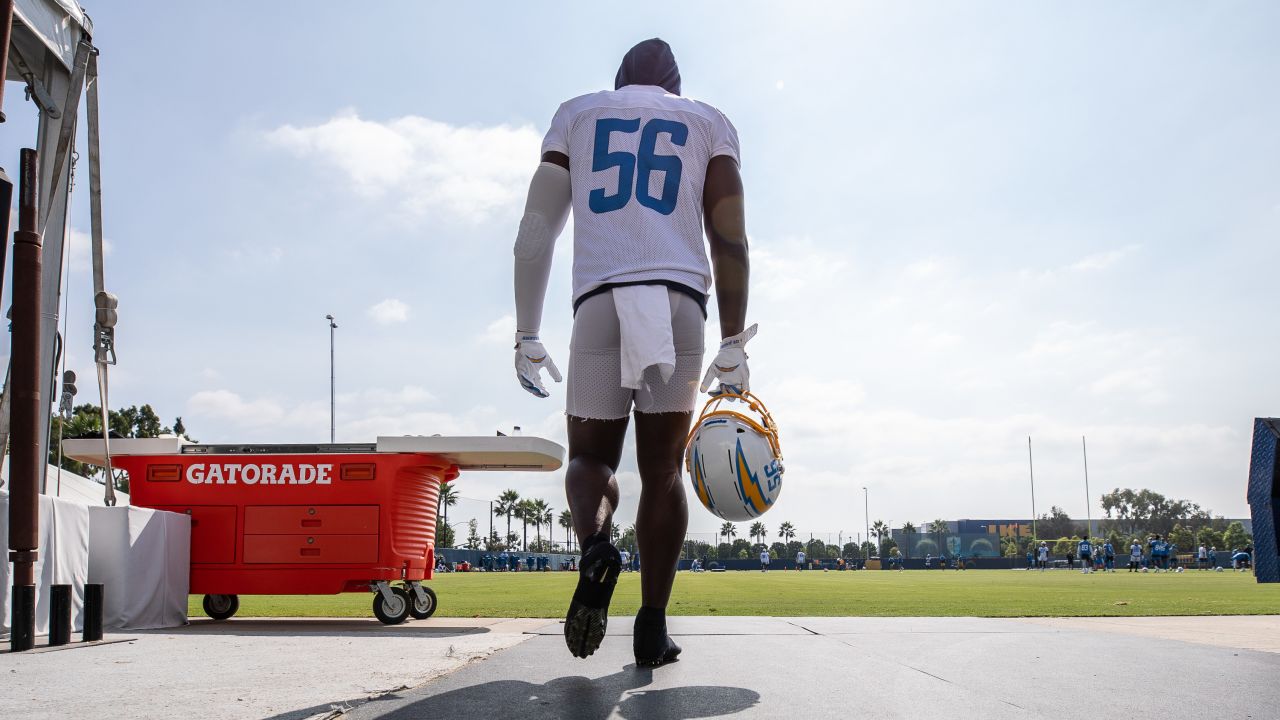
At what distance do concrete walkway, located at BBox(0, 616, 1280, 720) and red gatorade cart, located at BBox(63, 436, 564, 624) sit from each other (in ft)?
9.86

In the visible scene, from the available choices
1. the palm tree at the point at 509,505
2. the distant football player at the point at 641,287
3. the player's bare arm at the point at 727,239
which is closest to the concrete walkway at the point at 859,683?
the distant football player at the point at 641,287

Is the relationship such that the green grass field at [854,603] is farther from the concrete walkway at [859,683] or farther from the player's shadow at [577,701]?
the player's shadow at [577,701]

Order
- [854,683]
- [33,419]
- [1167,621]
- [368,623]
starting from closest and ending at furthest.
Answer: [854,683] → [33,419] → [1167,621] → [368,623]

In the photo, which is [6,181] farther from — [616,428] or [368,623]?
[368,623]

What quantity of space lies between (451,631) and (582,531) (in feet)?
12.5

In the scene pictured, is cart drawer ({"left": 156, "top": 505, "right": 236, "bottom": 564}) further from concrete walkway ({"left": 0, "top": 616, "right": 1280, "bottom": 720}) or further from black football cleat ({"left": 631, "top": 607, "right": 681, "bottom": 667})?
black football cleat ({"left": 631, "top": 607, "right": 681, "bottom": 667})

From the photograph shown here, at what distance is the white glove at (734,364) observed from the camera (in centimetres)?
326

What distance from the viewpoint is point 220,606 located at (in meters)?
8.11

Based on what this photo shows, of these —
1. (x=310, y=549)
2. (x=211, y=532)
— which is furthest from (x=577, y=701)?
(x=211, y=532)

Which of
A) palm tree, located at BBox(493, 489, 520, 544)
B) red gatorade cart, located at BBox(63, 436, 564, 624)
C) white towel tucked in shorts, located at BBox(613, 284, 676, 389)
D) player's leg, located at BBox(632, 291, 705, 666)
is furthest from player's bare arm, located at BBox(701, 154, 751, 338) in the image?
palm tree, located at BBox(493, 489, 520, 544)

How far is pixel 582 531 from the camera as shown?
9.71 feet

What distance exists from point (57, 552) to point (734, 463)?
4775 millimetres

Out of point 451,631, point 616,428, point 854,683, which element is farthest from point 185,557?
point 854,683

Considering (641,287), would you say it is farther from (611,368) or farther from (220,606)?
(220,606)
